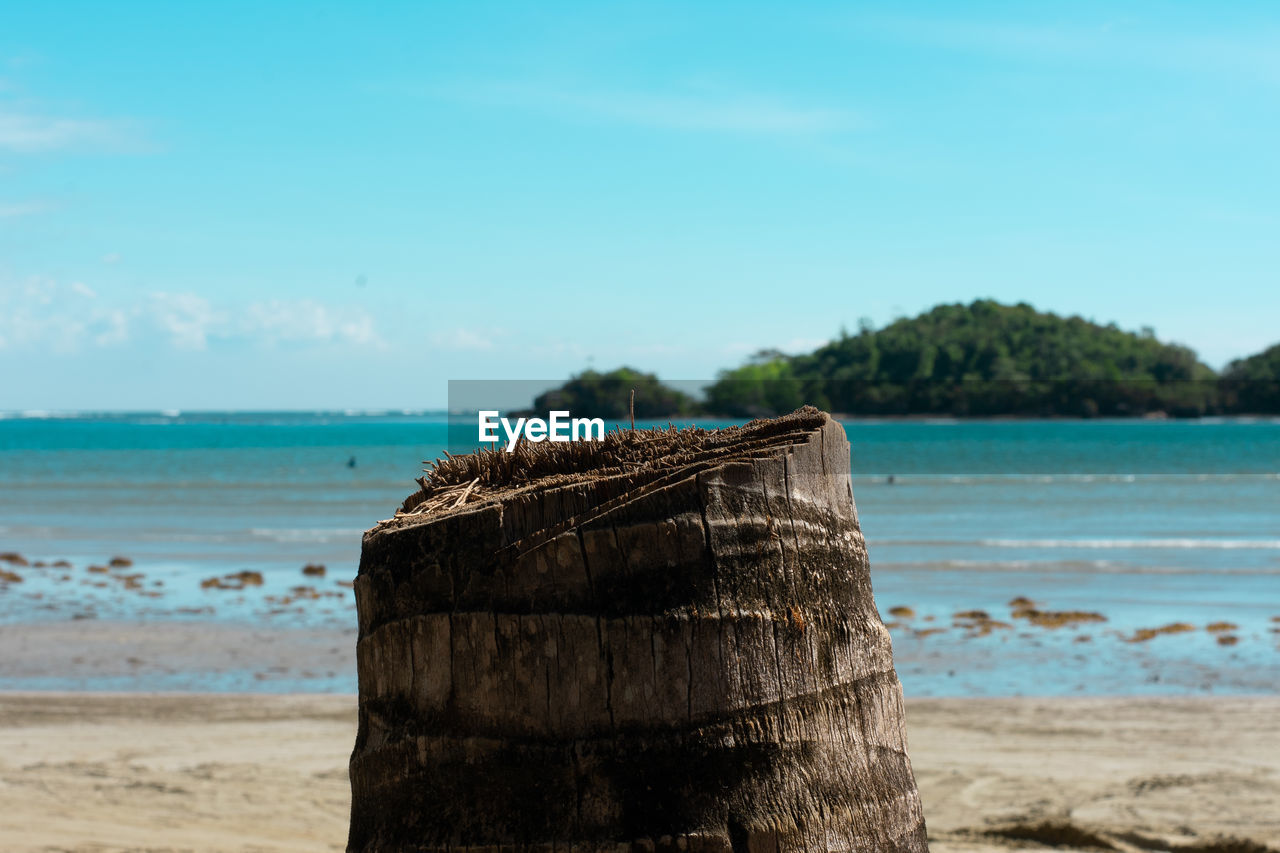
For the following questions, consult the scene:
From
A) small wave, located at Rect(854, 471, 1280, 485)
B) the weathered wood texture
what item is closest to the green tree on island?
small wave, located at Rect(854, 471, 1280, 485)

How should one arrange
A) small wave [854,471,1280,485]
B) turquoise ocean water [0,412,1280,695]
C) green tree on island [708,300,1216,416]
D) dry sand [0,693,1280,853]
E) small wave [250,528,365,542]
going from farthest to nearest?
green tree on island [708,300,1216,416] → small wave [854,471,1280,485] → small wave [250,528,365,542] → turquoise ocean water [0,412,1280,695] → dry sand [0,693,1280,853]

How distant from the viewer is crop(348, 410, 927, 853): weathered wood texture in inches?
68.0

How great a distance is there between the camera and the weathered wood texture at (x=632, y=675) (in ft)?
5.66

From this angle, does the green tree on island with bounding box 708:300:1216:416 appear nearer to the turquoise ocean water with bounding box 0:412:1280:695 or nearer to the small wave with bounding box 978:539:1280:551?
the turquoise ocean water with bounding box 0:412:1280:695

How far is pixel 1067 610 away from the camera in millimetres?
13430

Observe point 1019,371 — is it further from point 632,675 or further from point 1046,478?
point 632,675

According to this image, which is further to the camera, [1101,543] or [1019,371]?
[1019,371]

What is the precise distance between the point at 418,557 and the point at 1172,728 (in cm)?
780

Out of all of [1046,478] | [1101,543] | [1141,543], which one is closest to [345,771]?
[1101,543]

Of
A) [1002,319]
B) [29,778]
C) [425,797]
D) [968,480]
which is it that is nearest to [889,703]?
[425,797]

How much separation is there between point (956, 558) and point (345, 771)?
45.6 feet

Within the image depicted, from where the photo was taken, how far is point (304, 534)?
2356 centimetres

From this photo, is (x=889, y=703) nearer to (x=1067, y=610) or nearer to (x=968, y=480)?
(x=1067, y=610)

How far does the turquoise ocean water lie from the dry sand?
1.14m
